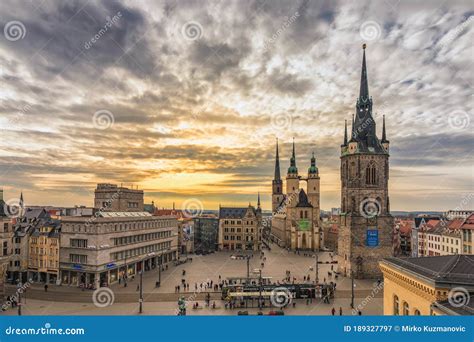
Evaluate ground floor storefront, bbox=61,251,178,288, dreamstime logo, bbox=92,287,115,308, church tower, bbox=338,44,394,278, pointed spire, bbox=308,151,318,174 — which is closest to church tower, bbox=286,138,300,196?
pointed spire, bbox=308,151,318,174

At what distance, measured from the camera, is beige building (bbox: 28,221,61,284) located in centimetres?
5519

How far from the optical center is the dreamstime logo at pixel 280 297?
138 ft

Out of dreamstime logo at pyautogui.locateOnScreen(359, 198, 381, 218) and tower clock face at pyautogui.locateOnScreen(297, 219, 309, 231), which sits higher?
dreamstime logo at pyautogui.locateOnScreen(359, 198, 381, 218)

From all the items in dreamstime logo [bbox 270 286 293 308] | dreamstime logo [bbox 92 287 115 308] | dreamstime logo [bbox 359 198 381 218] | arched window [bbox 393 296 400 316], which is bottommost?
dreamstime logo [bbox 92 287 115 308]

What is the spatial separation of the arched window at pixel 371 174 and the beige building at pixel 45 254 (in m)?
51.9

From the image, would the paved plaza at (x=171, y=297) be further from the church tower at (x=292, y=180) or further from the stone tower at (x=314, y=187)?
the church tower at (x=292, y=180)

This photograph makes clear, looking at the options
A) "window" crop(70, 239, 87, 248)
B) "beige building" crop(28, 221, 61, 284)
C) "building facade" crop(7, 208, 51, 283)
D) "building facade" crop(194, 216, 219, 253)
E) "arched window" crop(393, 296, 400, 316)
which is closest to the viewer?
"arched window" crop(393, 296, 400, 316)

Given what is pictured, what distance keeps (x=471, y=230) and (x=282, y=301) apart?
4506 cm

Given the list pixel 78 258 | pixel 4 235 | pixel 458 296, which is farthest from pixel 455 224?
pixel 4 235

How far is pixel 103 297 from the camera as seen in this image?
46.5m

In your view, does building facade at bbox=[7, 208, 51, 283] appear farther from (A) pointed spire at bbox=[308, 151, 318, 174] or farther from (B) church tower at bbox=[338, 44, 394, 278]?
(A) pointed spire at bbox=[308, 151, 318, 174]

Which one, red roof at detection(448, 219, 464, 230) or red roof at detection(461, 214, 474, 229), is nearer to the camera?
red roof at detection(461, 214, 474, 229)

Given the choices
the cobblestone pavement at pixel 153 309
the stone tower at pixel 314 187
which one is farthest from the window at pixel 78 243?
the stone tower at pixel 314 187

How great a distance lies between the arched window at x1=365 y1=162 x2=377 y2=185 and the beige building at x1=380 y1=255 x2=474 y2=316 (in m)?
40.5
